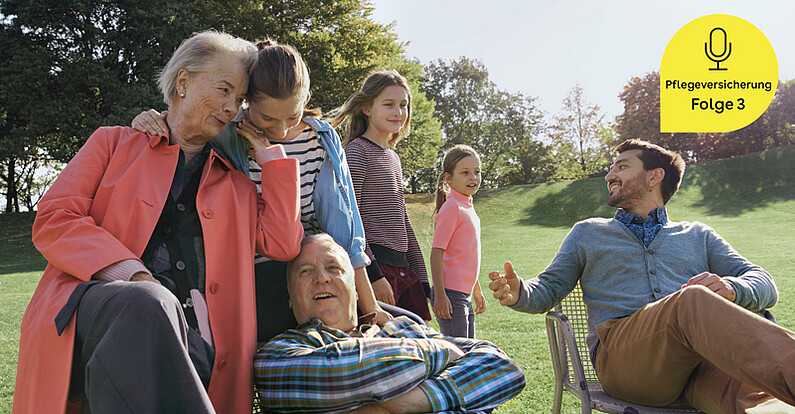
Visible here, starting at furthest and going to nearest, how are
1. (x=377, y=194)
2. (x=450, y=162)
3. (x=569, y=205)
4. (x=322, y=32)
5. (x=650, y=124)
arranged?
(x=650, y=124), (x=569, y=205), (x=322, y=32), (x=450, y=162), (x=377, y=194)

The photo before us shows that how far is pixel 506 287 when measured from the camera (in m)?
2.84

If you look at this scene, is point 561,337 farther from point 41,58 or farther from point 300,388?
point 41,58

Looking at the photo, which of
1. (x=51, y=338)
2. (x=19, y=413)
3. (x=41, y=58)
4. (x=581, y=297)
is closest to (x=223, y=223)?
(x=51, y=338)

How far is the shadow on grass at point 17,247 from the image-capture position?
1315cm

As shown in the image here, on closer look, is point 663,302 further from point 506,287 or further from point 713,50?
point 713,50

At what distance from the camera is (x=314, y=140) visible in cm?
264

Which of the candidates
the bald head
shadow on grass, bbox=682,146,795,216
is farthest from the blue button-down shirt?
shadow on grass, bbox=682,146,795,216

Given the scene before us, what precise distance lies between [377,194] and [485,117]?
34562mm

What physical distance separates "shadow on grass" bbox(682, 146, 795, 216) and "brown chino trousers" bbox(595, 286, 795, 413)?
19.3m

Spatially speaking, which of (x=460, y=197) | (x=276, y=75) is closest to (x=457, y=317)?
(x=460, y=197)

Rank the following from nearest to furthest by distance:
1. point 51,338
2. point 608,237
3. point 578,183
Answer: point 51,338, point 608,237, point 578,183

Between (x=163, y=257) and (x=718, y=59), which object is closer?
(x=163, y=257)

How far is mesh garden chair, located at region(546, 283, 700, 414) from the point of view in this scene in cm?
250

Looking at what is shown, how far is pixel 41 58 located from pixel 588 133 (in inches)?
1032
